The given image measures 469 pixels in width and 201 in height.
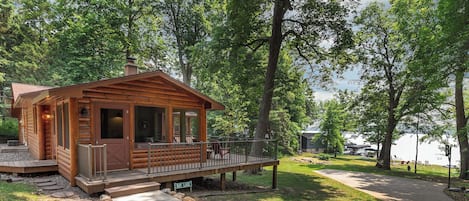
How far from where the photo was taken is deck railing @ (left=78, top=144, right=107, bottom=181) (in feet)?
18.3

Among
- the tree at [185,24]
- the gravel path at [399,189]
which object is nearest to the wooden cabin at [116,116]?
the gravel path at [399,189]

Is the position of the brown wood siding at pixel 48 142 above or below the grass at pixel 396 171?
above

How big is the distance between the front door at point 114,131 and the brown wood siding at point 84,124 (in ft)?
0.56

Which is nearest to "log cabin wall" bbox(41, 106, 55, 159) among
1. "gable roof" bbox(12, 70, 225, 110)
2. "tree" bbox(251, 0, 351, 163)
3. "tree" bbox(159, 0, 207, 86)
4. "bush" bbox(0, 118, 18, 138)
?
"gable roof" bbox(12, 70, 225, 110)

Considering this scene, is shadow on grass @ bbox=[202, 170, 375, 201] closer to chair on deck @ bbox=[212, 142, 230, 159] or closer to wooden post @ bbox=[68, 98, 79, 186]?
chair on deck @ bbox=[212, 142, 230, 159]

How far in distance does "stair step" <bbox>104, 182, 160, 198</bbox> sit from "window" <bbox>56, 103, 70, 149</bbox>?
2285 millimetres

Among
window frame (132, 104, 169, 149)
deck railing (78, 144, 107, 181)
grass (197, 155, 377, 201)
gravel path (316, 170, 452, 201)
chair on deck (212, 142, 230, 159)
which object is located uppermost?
window frame (132, 104, 169, 149)

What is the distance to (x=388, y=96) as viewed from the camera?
61.6ft

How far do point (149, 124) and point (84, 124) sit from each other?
1992 mm

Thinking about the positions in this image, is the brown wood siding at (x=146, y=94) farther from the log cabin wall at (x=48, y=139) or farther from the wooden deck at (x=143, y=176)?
the log cabin wall at (x=48, y=139)

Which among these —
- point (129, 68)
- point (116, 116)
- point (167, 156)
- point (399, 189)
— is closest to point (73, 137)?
point (116, 116)

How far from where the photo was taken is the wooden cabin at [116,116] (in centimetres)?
618

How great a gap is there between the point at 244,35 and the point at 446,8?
786 cm

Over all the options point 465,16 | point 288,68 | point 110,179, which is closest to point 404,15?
point 288,68
